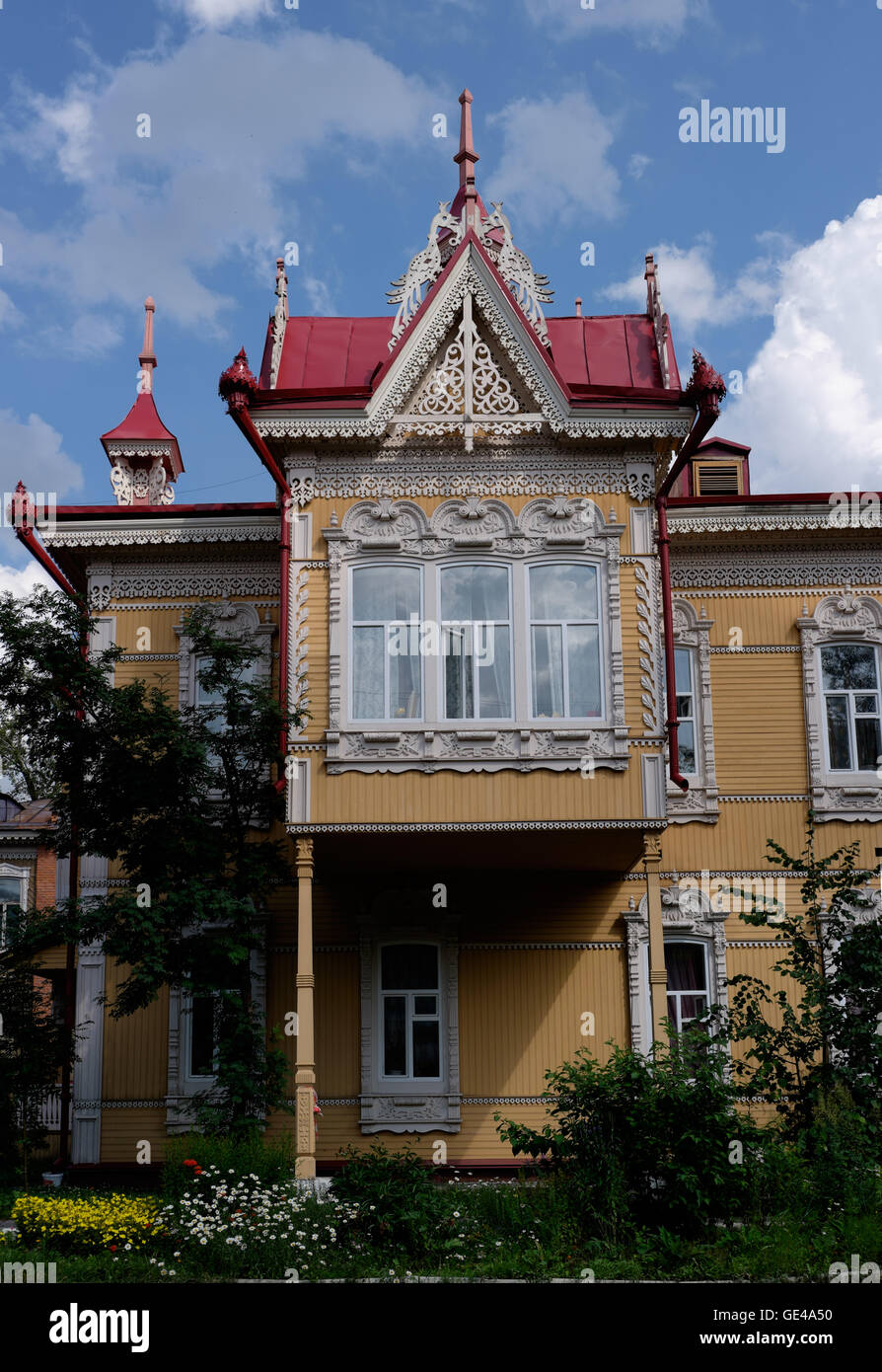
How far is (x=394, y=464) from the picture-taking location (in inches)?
567

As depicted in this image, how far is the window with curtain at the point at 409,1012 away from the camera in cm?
1532

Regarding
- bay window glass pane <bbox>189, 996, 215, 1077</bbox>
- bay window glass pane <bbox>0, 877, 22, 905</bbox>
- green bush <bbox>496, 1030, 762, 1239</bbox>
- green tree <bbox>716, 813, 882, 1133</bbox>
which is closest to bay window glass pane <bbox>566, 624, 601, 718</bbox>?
green tree <bbox>716, 813, 882, 1133</bbox>

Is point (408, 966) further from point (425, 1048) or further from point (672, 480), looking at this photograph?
point (672, 480)

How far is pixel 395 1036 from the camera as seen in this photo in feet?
50.5

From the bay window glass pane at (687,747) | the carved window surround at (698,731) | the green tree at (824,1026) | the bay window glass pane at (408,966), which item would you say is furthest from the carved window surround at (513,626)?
the bay window glass pane at (408,966)

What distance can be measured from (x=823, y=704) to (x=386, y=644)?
6075mm

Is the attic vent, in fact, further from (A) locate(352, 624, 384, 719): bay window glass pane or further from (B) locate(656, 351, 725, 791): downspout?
(A) locate(352, 624, 384, 719): bay window glass pane

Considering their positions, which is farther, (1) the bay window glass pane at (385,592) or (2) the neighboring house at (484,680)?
(1) the bay window glass pane at (385,592)

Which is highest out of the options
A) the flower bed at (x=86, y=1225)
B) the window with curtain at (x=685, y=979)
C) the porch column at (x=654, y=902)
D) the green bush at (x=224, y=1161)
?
the porch column at (x=654, y=902)

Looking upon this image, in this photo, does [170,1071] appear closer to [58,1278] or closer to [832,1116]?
[58,1278]

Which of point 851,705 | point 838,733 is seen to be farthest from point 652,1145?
point 851,705

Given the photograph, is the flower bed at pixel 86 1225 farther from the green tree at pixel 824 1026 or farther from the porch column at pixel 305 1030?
the green tree at pixel 824 1026

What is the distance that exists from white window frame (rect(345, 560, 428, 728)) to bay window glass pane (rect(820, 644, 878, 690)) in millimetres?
5815

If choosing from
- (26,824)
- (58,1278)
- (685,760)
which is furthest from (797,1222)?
(26,824)
